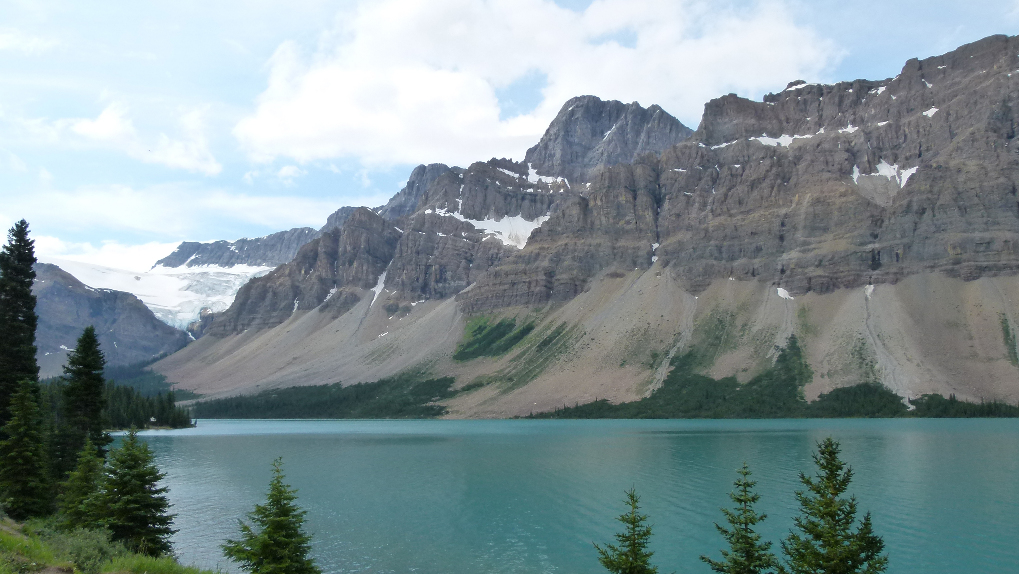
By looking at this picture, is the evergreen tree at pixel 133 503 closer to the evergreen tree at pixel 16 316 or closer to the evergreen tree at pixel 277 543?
the evergreen tree at pixel 277 543

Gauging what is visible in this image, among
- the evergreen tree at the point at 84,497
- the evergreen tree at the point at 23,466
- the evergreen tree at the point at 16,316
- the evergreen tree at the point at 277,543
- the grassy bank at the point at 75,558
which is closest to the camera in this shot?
the grassy bank at the point at 75,558

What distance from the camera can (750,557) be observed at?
21750mm

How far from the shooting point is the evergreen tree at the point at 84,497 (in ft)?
108

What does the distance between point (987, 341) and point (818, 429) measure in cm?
8918

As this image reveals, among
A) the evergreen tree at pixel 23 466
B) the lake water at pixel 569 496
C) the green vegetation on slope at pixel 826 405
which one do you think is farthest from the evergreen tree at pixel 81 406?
the green vegetation on slope at pixel 826 405

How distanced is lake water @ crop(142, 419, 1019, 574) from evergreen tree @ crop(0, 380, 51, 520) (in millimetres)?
8388

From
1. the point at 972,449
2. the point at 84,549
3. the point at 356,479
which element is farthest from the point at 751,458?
the point at 84,549

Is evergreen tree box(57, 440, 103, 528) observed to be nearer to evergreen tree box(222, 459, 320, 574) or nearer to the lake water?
the lake water

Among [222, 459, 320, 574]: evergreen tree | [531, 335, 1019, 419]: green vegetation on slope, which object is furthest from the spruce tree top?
[531, 335, 1019, 419]: green vegetation on slope

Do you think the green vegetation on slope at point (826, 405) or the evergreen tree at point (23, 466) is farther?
the green vegetation on slope at point (826, 405)

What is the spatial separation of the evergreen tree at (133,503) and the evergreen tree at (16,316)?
745 inches

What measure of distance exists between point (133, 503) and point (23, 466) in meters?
11.0

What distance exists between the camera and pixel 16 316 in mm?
50000

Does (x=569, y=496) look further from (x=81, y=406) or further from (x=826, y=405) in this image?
(x=826, y=405)
